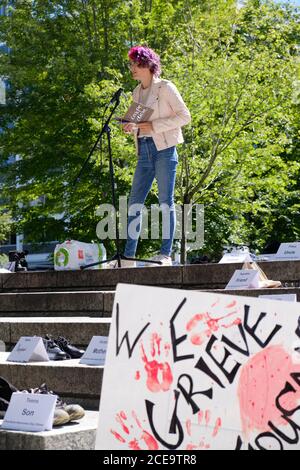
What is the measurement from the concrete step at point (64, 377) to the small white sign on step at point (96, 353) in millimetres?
72

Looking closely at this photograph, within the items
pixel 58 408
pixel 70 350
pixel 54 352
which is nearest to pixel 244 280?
pixel 70 350

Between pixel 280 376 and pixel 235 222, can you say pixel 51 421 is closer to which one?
pixel 280 376

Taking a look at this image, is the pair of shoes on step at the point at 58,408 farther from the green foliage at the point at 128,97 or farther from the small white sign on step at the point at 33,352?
the green foliage at the point at 128,97

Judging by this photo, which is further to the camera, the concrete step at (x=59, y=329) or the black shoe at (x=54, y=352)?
the concrete step at (x=59, y=329)

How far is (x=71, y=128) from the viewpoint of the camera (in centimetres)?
2377

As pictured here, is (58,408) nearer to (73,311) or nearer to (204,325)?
(204,325)

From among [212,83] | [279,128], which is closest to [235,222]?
[279,128]

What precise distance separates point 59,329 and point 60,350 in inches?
33.5

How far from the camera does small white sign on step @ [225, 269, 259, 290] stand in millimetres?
7414

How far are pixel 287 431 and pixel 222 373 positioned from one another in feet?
0.99

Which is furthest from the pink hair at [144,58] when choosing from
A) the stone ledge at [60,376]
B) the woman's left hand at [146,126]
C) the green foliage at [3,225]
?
the green foliage at [3,225]

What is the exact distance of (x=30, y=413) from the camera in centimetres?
451

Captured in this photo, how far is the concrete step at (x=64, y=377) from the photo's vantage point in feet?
18.3

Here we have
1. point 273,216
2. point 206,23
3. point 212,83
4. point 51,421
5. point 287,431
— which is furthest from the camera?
point 273,216
